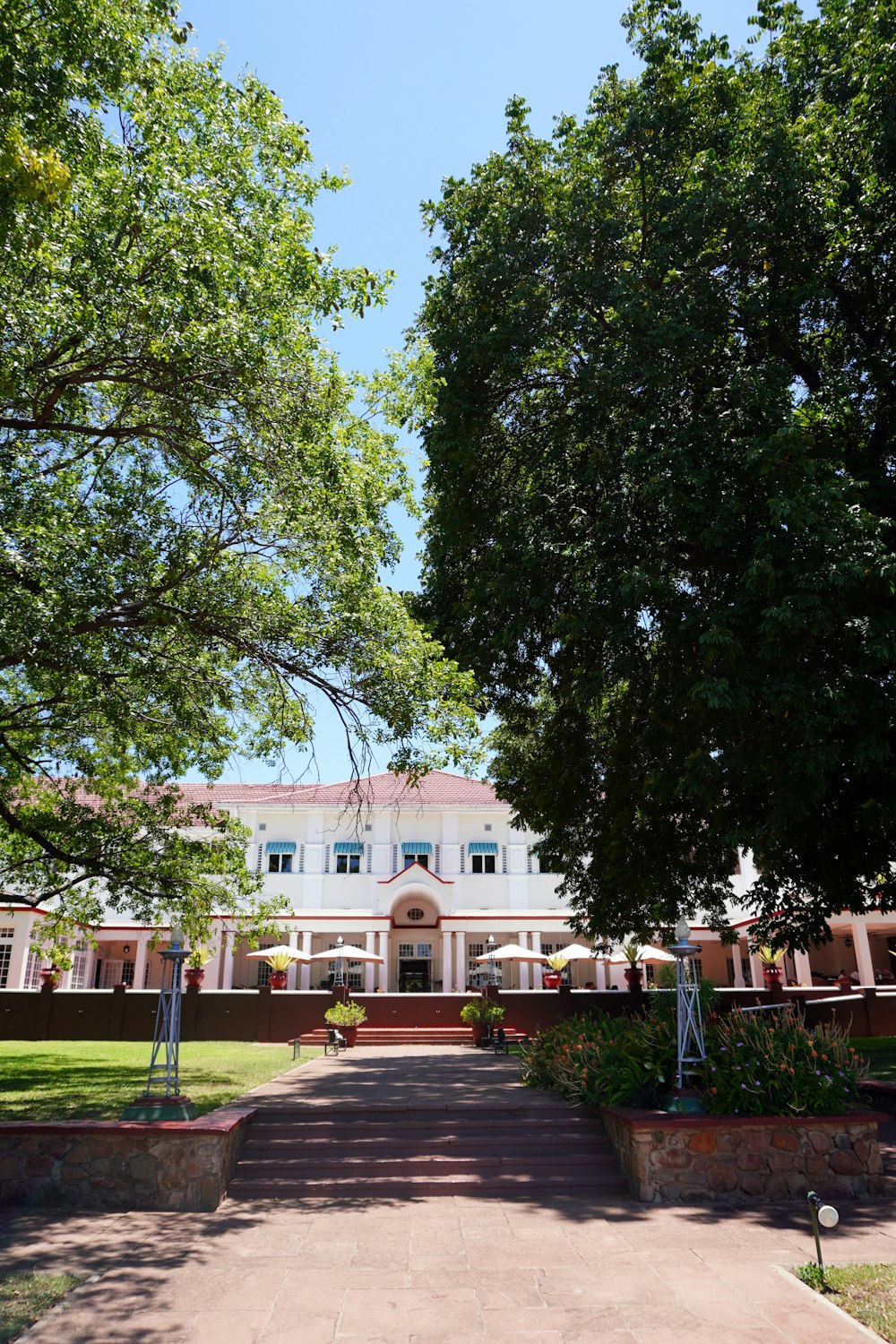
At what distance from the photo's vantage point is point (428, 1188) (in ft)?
30.1

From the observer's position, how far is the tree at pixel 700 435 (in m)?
11.2

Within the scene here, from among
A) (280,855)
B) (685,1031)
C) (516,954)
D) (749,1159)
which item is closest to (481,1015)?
(516,954)

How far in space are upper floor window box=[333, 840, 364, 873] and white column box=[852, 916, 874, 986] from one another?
705 inches

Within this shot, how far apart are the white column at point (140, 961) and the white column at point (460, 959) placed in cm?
879

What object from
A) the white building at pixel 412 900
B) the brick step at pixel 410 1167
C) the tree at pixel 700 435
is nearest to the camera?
the brick step at pixel 410 1167

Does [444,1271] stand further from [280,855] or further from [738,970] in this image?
[738,970]

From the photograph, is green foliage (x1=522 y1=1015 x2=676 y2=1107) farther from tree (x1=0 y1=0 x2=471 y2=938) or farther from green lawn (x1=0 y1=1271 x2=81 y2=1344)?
green lawn (x1=0 y1=1271 x2=81 y2=1344)

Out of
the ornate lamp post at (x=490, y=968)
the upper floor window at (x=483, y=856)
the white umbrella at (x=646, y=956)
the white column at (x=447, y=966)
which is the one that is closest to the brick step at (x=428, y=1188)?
the white umbrella at (x=646, y=956)

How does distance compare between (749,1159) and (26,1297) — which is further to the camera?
(749,1159)

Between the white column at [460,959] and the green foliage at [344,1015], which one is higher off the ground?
the white column at [460,959]

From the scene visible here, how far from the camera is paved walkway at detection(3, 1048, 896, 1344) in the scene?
19.0 ft

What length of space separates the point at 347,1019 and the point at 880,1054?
12.0 m

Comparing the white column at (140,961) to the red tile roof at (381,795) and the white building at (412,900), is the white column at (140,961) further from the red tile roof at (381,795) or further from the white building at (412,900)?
the red tile roof at (381,795)

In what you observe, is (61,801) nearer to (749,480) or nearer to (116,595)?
(116,595)
